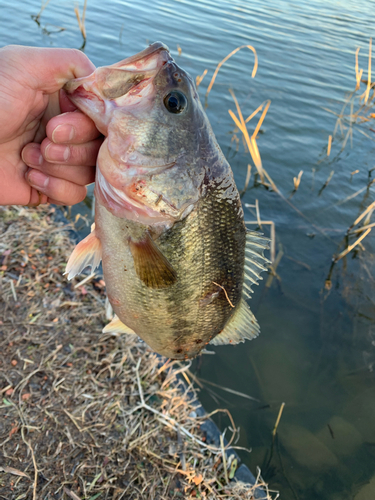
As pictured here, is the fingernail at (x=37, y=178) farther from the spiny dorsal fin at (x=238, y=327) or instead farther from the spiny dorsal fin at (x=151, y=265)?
the spiny dorsal fin at (x=238, y=327)

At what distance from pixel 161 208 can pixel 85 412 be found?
2105 mm

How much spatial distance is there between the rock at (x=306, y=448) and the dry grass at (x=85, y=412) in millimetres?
832

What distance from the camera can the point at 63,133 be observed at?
1905 mm

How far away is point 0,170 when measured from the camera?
7.82ft

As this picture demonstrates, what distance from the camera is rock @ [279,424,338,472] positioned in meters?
3.89

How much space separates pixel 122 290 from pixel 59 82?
4.11 ft

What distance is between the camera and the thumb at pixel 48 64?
1924 mm

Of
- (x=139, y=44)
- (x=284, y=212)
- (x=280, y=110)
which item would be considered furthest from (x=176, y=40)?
(x=284, y=212)

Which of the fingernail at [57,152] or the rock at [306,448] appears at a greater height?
the fingernail at [57,152]

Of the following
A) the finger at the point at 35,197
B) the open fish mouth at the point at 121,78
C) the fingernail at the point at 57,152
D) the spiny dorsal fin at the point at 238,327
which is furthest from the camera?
the finger at the point at 35,197

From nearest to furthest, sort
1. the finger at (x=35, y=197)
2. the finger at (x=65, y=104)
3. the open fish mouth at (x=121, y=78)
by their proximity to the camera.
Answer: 1. the open fish mouth at (x=121, y=78)
2. the finger at (x=65, y=104)
3. the finger at (x=35, y=197)

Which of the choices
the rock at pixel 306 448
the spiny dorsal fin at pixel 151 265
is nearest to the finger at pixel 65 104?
the spiny dorsal fin at pixel 151 265

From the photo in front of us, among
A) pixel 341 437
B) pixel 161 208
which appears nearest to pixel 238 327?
pixel 161 208

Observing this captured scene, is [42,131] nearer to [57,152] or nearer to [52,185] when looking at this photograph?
[52,185]
